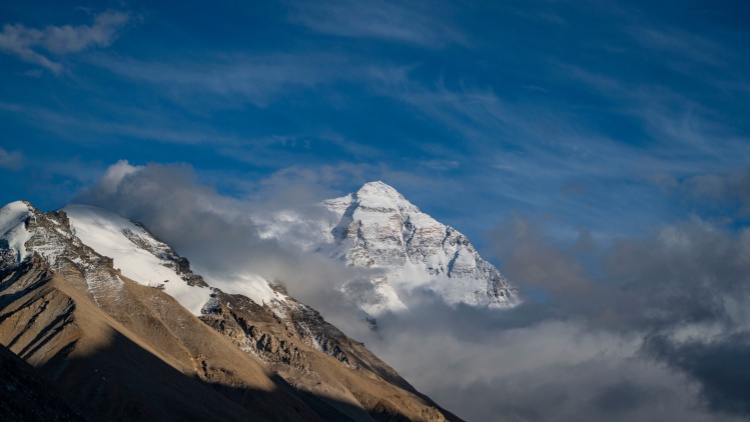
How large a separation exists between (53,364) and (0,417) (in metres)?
89.3

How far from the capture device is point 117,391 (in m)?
187

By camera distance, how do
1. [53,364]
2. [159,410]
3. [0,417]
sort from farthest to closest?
[53,364] < [159,410] < [0,417]

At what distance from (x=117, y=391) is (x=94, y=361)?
15.3 metres

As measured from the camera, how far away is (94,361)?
199000 millimetres

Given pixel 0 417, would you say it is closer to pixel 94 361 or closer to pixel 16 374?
pixel 16 374

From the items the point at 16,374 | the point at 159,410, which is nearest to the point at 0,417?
the point at 16,374

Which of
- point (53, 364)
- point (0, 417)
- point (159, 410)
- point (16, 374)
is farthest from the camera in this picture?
point (53, 364)

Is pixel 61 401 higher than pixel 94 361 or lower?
lower

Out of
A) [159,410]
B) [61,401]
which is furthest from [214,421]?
[61,401]

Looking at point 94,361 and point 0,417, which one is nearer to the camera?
point 0,417

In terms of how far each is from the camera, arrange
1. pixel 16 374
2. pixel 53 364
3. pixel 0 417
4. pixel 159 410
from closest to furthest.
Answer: pixel 0 417
pixel 16 374
pixel 159 410
pixel 53 364

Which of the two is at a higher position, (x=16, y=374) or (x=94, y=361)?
(x=94, y=361)

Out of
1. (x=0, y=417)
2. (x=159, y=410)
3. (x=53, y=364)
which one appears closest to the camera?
(x=0, y=417)

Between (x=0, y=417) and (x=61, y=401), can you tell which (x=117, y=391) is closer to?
(x=61, y=401)
